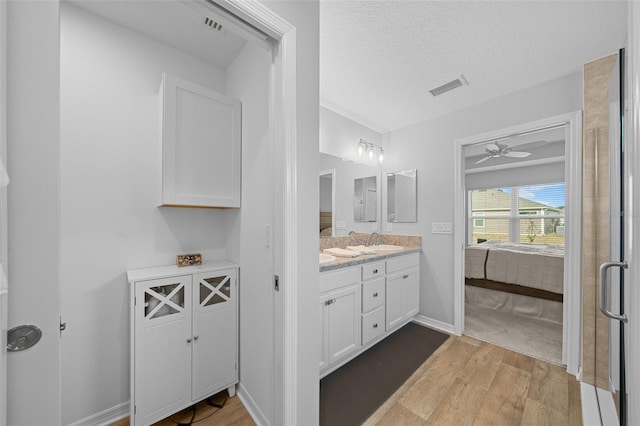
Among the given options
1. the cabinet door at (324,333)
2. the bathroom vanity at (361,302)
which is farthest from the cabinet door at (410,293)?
the cabinet door at (324,333)

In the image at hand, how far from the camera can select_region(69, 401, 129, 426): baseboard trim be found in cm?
142

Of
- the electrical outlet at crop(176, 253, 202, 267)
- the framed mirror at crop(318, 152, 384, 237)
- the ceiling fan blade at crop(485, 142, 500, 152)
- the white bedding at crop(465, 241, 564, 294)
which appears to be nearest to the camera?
the electrical outlet at crop(176, 253, 202, 267)

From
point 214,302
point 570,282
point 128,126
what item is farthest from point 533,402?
point 128,126

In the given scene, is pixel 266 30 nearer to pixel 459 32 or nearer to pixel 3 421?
pixel 459 32

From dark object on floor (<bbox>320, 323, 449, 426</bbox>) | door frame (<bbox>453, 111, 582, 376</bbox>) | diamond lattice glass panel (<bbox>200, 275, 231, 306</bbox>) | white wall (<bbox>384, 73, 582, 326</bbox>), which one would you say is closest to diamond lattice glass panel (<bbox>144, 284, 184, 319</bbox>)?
diamond lattice glass panel (<bbox>200, 275, 231, 306</bbox>)

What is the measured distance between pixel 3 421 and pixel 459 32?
254 cm

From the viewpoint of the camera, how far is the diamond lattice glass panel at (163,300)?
1404mm

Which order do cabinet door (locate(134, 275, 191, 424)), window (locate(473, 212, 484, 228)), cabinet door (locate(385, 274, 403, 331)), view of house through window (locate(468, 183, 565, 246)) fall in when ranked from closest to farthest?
cabinet door (locate(134, 275, 191, 424)) < cabinet door (locate(385, 274, 403, 331)) < view of house through window (locate(468, 183, 565, 246)) < window (locate(473, 212, 484, 228))

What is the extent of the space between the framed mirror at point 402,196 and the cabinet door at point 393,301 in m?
0.87

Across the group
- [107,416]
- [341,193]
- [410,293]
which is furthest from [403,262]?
A: [107,416]

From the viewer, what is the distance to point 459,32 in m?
1.62

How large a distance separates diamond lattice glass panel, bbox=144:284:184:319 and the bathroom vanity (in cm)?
91

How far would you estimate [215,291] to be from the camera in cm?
165

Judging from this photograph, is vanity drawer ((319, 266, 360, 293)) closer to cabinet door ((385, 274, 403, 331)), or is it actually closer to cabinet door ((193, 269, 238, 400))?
cabinet door ((385, 274, 403, 331))
